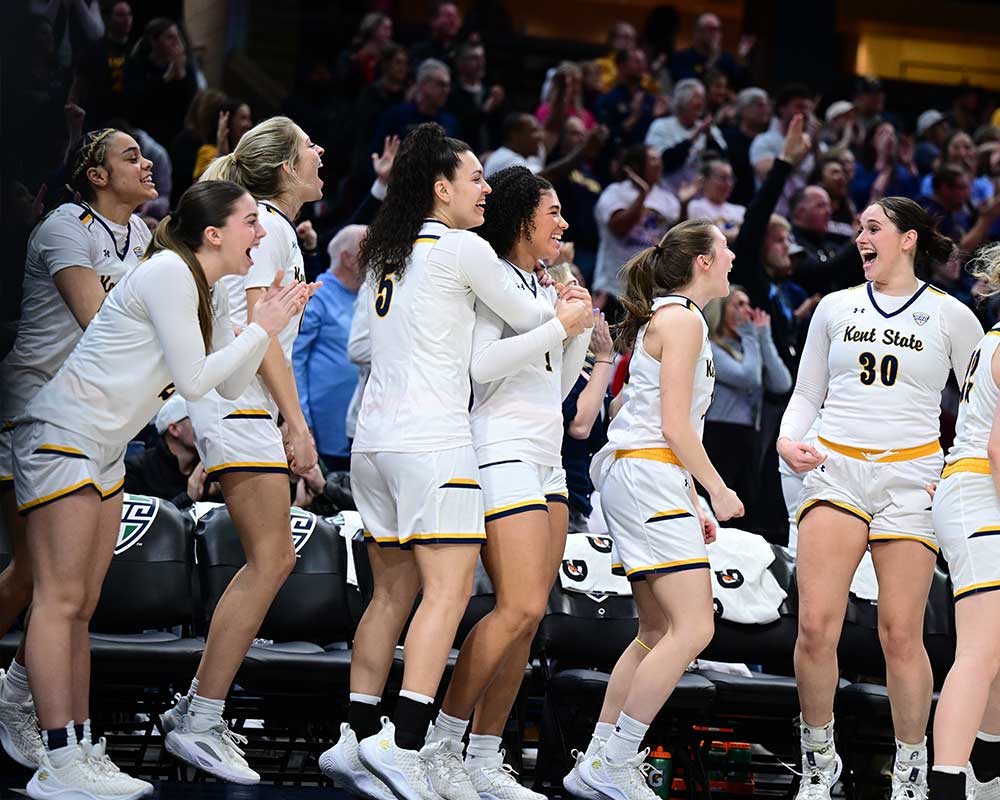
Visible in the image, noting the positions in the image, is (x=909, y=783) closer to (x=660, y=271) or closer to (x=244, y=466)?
(x=660, y=271)

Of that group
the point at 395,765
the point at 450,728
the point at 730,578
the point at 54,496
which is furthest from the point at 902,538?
the point at 54,496

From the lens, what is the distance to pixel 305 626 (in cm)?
544

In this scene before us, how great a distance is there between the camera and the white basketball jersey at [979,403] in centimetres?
430

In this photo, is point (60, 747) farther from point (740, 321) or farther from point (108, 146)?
point (740, 321)

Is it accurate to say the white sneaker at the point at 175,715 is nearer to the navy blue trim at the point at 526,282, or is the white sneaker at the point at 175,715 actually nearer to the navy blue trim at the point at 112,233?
the navy blue trim at the point at 112,233

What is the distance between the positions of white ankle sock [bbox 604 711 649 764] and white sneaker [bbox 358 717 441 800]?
677 millimetres

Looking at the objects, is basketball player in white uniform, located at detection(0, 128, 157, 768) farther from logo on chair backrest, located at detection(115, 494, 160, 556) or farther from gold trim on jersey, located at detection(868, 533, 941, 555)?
gold trim on jersey, located at detection(868, 533, 941, 555)

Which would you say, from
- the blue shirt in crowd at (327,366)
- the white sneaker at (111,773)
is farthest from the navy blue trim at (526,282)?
the blue shirt in crowd at (327,366)

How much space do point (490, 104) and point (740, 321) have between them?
152 inches

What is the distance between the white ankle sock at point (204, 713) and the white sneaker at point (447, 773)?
671 millimetres

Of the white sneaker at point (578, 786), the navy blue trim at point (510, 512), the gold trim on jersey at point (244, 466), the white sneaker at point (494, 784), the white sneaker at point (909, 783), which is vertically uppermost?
the gold trim on jersey at point (244, 466)

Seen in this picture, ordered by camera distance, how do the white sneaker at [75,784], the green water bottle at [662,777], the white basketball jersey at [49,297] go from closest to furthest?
the white sneaker at [75,784], the white basketball jersey at [49,297], the green water bottle at [662,777]

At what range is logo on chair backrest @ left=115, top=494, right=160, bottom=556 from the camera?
5328 mm

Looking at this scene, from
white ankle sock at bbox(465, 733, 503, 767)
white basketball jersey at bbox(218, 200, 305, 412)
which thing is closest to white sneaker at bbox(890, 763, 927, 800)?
white ankle sock at bbox(465, 733, 503, 767)
